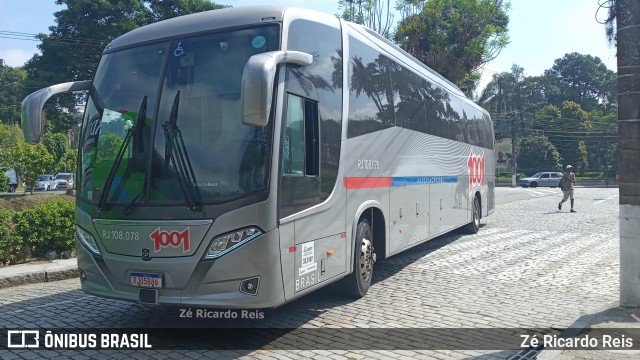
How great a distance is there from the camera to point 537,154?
6675cm

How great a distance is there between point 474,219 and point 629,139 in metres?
8.30

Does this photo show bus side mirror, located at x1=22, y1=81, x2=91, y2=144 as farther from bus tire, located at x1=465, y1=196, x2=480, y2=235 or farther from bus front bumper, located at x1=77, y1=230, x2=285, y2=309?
bus tire, located at x1=465, y1=196, x2=480, y2=235

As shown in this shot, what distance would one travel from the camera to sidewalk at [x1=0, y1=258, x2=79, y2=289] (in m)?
8.45

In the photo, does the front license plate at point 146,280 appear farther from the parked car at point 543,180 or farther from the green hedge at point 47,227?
the parked car at point 543,180

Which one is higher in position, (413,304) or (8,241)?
(8,241)

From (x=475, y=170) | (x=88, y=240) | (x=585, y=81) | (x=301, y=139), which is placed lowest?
(x=88, y=240)

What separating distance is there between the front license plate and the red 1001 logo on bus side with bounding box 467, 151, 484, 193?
1045cm

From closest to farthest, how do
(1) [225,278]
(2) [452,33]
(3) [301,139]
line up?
(1) [225,278], (3) [301,139], (2) [452,33]

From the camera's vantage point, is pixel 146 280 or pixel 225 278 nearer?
pixel 225 278

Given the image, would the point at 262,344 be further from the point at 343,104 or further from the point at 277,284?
the point at 343,104

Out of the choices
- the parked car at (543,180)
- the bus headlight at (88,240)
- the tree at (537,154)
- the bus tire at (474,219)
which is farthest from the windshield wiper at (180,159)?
the tree at (537,154)

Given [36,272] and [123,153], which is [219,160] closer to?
[123,153]

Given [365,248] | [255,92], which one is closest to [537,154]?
[365,248]

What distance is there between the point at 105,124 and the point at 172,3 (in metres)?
24.1
